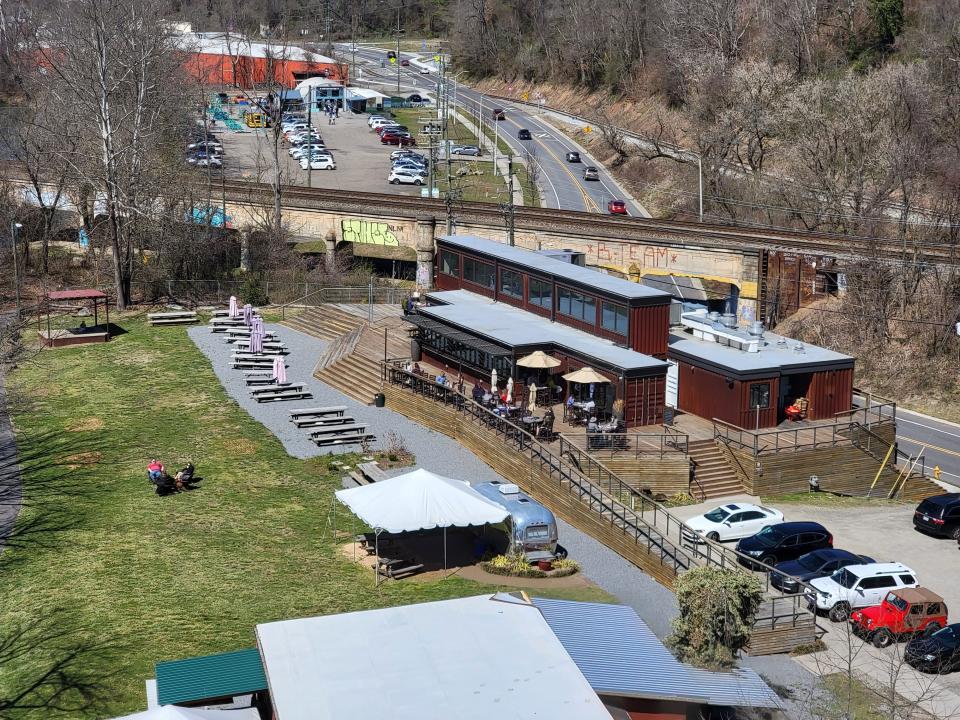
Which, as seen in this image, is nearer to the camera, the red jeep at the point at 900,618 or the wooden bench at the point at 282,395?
the red jeep at the point at 900,618

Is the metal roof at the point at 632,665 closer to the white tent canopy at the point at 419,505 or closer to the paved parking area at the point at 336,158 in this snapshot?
the white tent canopy at the point at 419,505

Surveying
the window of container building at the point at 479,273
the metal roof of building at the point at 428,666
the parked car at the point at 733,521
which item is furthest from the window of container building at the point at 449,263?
the metal roof of building at the point at 428,666

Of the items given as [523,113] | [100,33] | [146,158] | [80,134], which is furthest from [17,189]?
[523,113]

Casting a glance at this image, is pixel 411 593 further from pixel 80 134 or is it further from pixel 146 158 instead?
pixel 80 134

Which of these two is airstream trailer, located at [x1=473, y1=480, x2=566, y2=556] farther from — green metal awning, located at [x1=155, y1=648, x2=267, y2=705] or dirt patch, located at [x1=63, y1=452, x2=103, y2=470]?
dirt patch, located at [x1=63, y1=452, x2=103, y2=470]

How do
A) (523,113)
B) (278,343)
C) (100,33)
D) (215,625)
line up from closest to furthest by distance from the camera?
(215,625) < (278,343) < (100,33) < (523,113)

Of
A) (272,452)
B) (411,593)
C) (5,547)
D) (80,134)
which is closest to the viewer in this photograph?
(411,593)

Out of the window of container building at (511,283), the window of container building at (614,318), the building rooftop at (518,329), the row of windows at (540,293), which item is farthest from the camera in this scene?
the window of container building at (511,283)
